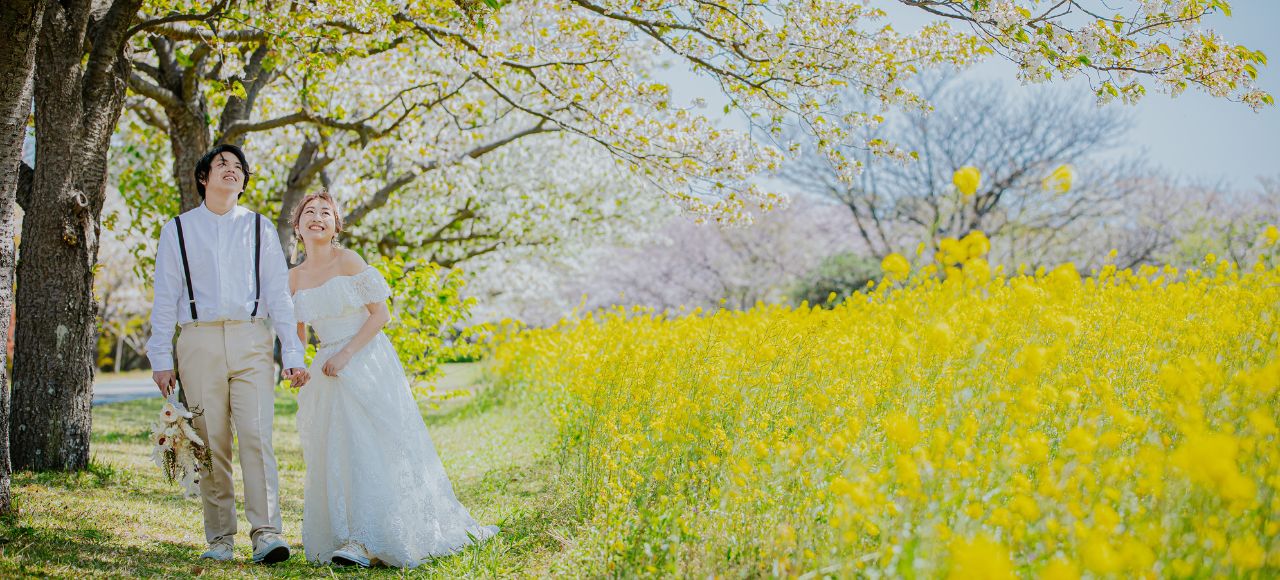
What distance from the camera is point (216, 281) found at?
3682mm

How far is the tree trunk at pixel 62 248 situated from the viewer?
15.8 feet

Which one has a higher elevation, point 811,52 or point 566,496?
point 811,52

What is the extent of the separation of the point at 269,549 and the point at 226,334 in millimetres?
1004

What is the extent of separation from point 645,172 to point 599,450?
266 cm

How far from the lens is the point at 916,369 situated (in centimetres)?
348

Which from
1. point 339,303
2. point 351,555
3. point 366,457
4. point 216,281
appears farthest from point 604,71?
point 351,555

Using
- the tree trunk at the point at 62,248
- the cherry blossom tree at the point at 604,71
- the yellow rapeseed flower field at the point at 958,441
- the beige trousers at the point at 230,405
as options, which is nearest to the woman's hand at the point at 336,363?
the beige trousers at the point at 230,405

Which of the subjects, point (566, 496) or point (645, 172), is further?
point (645, 172)

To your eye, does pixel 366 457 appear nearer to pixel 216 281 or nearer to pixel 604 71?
pixel 216 281

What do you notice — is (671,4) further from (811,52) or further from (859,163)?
(859,163)

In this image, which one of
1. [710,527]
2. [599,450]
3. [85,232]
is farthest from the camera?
[85,232]

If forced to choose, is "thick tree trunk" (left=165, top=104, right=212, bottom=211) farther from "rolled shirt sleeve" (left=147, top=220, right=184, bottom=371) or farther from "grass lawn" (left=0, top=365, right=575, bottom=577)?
"rolled shirt sleeve" (left=147, top=220, right=184, bottom=371)

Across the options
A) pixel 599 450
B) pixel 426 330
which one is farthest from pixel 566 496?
pixel 426 330

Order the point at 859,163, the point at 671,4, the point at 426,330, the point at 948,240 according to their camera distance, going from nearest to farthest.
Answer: the point at 948,240 → the point at 671,4 → the point at 859,163 → the point at 426,330
